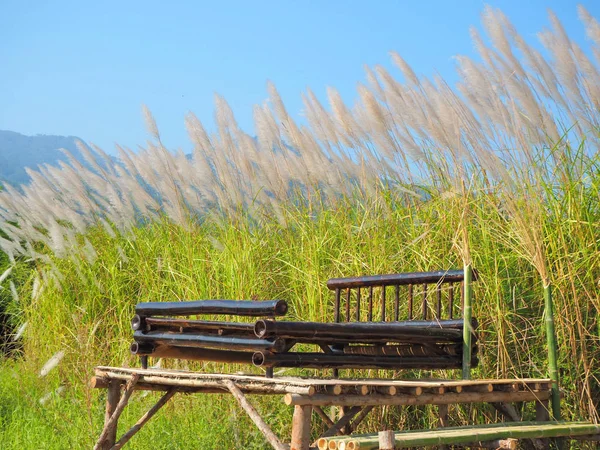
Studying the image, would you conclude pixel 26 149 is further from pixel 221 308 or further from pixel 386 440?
pixel 386 440

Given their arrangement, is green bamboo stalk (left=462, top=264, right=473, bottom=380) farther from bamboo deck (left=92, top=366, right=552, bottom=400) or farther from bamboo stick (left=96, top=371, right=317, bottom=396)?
bamboo stick (left=96, top=371, right=317, bottom=396)

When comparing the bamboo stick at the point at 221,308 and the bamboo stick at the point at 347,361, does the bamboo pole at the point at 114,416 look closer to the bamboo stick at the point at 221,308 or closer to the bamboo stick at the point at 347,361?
the bamboo stick at the point at 221,308

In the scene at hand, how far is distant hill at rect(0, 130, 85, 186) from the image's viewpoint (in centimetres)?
9614

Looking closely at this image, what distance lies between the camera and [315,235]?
167 inches

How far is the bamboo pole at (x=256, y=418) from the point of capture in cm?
253

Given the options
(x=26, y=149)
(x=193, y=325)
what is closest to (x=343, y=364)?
(x=193, y=325)

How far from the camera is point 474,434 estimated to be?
2.53 meters

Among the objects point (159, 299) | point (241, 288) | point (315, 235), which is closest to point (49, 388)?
point (159, 299)

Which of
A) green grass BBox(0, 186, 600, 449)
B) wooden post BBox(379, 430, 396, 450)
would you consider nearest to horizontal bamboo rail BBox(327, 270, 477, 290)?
green grass BBox(0, 186, 600, 449)

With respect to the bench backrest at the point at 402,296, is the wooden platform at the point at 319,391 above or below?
below

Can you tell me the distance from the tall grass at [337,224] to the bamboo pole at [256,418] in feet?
3.28

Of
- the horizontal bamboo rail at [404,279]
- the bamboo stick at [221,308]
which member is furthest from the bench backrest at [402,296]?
the bamboo stick at [221,308]

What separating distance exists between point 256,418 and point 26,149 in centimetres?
11030

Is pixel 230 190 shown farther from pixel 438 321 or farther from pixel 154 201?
pixel 438 321
